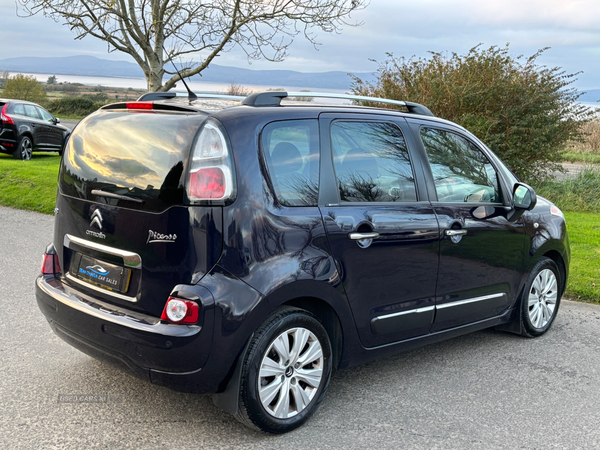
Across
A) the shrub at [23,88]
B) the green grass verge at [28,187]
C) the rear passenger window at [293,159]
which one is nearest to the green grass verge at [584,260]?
the rear passenger window at [293,159]

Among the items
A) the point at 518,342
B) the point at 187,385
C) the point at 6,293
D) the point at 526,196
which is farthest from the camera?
the point at 6,293

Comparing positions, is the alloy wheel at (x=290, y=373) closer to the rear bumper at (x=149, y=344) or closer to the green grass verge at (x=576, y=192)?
the rear bumper at (x=149, y=344)

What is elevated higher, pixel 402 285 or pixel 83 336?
pixel 402 285

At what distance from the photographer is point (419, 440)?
3395 millimetres

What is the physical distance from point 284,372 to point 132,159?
1436mm

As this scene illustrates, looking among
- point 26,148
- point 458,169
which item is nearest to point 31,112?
point 26,148

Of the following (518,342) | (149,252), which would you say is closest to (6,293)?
(149,252)

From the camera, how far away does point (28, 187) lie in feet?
41.1

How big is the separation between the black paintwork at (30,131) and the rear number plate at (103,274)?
14.9m

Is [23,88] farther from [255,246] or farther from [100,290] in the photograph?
[255,246]

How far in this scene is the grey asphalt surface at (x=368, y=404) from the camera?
336cm

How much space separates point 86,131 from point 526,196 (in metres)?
3.23

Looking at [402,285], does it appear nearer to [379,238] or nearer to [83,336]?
[379,238]

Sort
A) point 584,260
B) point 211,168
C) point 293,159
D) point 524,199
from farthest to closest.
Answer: point 584,260, point 524,199, point 293,159, point 211,168
